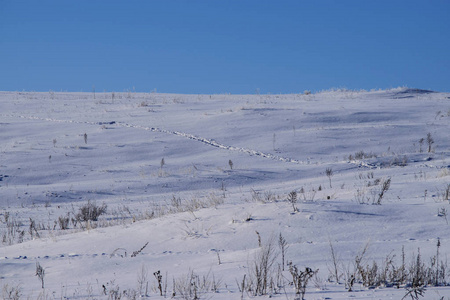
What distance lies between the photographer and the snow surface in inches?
164

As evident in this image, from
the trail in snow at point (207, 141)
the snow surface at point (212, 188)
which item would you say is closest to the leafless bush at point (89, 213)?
the snow surface at point (212, 188)

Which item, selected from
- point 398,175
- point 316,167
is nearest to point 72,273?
point 398,175

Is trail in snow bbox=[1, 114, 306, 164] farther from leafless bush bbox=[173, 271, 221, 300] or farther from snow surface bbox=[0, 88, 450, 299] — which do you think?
leafless bush bbox=[173, 271, 221, 300]

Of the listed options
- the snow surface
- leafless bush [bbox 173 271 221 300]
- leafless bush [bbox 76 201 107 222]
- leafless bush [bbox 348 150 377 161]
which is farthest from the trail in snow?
leafless bush [bbox 173 271 221 300]

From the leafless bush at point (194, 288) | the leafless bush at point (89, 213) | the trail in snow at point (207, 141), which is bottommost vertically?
the leafless bush at point (194, 288)

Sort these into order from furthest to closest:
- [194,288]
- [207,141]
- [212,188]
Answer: [207,141], [212,188], [194,288]

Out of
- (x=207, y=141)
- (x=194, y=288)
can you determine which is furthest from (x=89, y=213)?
(x=207, y=141)

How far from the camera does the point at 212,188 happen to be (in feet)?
37.5

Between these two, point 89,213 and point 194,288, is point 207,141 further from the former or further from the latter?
point 194,288

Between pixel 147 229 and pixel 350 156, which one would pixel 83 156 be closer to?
pixel 350 156

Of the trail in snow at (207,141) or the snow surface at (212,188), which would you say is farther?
the trail in snow at (207,141)

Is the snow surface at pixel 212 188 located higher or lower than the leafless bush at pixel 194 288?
higher

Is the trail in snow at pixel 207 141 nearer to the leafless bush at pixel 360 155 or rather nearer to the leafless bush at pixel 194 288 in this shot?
the leafless bush at pixel 360 155

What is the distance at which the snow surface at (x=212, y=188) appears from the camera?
13.7 ft
